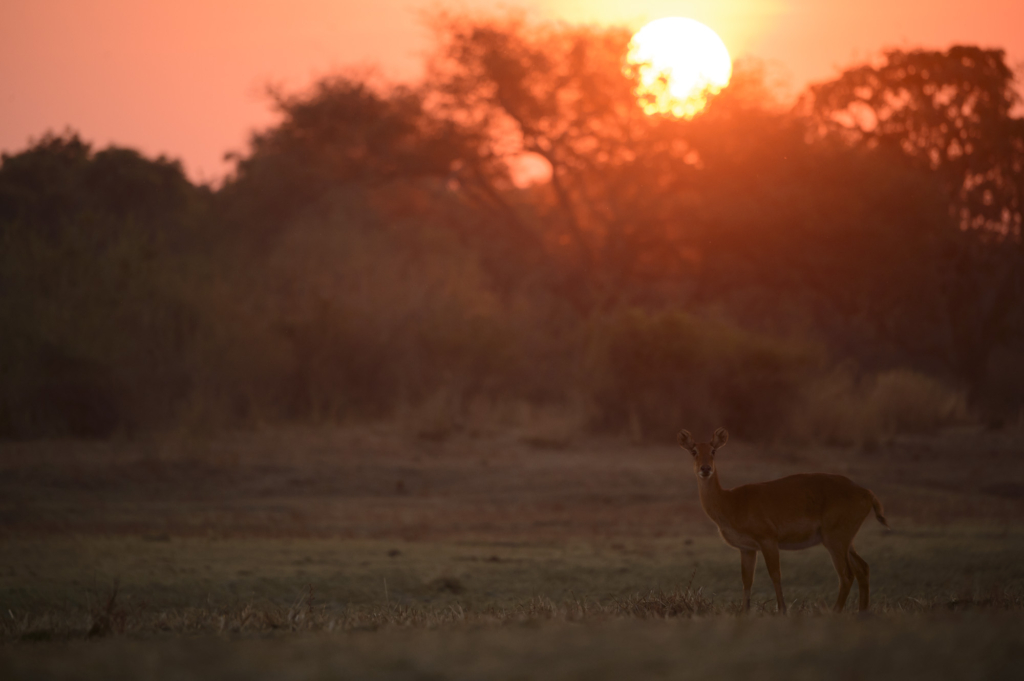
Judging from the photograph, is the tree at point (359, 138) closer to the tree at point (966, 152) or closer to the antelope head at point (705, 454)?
the tree at point (966, 152)

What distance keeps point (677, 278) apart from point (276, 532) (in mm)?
21405

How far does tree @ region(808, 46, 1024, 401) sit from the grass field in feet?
27.7

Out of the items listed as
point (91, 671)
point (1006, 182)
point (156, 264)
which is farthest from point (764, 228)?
point (91, 671)

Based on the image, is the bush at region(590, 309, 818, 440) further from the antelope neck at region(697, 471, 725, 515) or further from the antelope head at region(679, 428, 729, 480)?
the antelope neck at region(697, 471, 725, 515)

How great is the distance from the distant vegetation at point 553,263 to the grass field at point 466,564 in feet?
7.14

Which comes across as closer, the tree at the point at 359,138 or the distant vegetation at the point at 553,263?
the distant vegetation at the point at 553,263

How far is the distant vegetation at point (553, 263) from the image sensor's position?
72.2 ft

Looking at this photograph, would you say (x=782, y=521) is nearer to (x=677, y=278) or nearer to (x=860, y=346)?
(x=677, y=278)

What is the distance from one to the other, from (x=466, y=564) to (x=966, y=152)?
953 inches

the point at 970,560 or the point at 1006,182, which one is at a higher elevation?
the point at 1006,182

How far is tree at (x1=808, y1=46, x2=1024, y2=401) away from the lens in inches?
1147

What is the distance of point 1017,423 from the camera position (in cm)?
2314

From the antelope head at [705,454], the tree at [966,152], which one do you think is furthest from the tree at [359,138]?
the antelope head at [705,454]

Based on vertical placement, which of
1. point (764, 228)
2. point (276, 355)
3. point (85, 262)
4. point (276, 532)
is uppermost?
point (764, 228)
